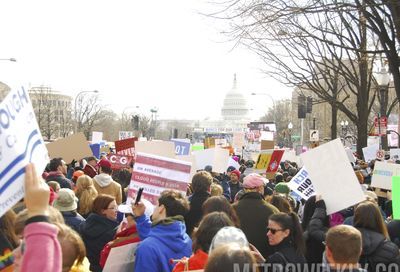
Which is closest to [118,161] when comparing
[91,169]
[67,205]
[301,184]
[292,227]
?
[91,169]

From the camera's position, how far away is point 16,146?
2955 mm

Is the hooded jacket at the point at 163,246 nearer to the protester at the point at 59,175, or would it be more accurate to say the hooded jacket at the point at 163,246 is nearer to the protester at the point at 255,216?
the protester at the point at 255,216

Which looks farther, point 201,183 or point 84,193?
point 84,193

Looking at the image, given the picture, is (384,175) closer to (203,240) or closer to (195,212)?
(195,212)

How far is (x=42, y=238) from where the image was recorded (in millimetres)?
2793

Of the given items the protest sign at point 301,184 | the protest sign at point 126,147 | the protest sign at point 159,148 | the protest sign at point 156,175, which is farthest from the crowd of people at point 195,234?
the protest sign at point 126,147

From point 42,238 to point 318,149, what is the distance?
14.2 feet

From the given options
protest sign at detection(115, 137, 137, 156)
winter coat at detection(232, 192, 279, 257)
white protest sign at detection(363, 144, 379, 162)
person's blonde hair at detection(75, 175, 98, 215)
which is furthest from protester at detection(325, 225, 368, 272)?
white protest sign at detection(363, 144, 379, 162)

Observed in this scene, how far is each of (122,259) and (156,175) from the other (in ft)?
6.69

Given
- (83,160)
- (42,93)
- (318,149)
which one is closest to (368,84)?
(83,160)

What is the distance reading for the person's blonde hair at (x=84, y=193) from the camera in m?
7.77

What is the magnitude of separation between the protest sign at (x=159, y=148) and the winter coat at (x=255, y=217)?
4.52 metres

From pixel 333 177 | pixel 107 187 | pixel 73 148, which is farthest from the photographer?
pixel 73 148

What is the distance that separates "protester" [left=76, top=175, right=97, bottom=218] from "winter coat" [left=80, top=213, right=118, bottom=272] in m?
1.71
